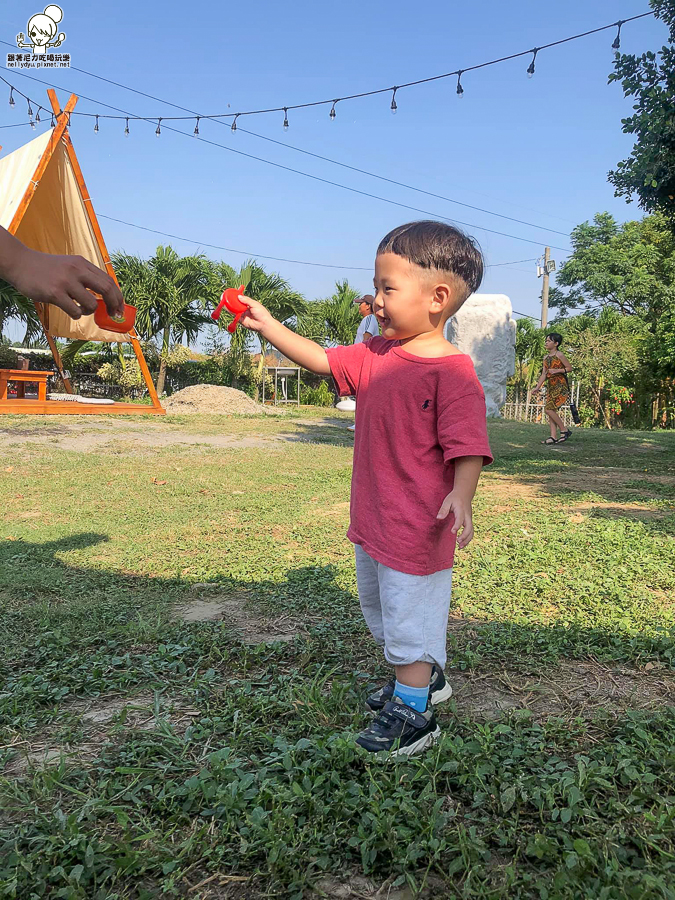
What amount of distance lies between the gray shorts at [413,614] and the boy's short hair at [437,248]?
89 cm

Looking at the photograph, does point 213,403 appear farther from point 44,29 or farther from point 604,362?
point 604,362

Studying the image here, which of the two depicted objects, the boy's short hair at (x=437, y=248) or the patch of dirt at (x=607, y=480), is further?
the patch of dirt at (x=607, y=480)

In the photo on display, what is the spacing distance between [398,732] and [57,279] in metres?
1.55

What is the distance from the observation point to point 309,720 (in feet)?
6.64

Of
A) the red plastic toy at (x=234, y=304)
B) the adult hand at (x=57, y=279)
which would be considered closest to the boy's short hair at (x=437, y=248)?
the red plastic toy at (x=234, y=304)

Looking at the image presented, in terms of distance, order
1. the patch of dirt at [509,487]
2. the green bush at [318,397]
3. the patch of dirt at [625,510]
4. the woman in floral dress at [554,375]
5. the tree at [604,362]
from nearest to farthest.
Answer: the patch of dirt at [625,510] < the patch of dirt at [509,487] < the woman in floral dress at [554,375] < the tree at [604,362] < the green bush at [318,397]

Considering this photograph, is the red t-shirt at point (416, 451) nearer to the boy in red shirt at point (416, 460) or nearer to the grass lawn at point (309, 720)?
the boy in red shirt at point (416, 460)

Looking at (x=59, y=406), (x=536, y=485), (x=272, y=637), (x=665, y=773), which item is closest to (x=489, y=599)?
(x=272, y=637)

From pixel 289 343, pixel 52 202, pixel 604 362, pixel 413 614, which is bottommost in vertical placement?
pixel 413 614

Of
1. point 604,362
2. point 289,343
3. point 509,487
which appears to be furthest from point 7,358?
point 289,343

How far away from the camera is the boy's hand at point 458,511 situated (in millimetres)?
1867

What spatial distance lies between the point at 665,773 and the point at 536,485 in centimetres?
492

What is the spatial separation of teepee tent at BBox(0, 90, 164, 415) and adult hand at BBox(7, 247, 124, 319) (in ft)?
34.2

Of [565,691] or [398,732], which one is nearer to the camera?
[398,732]
